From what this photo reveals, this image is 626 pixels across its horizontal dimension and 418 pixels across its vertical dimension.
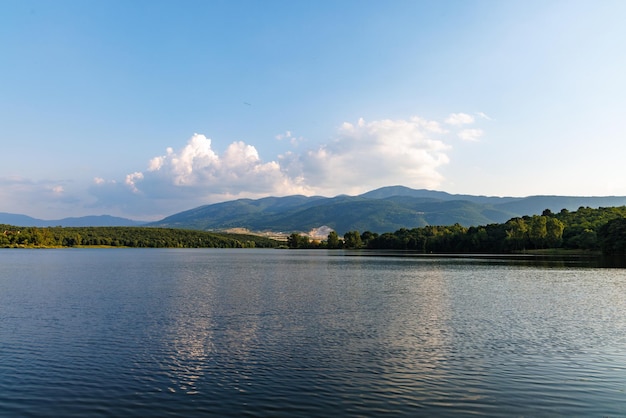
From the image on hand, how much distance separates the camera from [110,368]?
24859 mm

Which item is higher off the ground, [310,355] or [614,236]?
[614,236]

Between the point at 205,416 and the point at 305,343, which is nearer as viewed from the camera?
the point at 205,416

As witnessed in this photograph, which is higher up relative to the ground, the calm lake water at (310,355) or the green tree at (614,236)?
the green tree at (614,236)

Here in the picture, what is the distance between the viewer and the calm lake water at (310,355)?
19.6 m

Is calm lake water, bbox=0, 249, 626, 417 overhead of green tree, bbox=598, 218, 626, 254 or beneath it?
beneath

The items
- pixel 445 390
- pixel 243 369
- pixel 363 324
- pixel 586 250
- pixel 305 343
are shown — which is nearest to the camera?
pixel 445 390

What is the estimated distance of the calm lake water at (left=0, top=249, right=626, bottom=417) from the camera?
770 inches

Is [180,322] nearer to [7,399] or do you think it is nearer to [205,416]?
[7,399]

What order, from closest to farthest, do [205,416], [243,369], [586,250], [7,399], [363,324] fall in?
[205,416] < [7,399] < [243,369] < [363,324] < [586,250]

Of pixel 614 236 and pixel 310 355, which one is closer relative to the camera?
pixel 310 355

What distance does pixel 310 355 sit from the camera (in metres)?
27.8

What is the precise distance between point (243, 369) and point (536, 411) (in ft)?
44.8

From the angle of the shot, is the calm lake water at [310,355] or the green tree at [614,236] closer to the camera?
the calm lake water at [310,355]

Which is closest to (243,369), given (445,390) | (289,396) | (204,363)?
(204,363)
